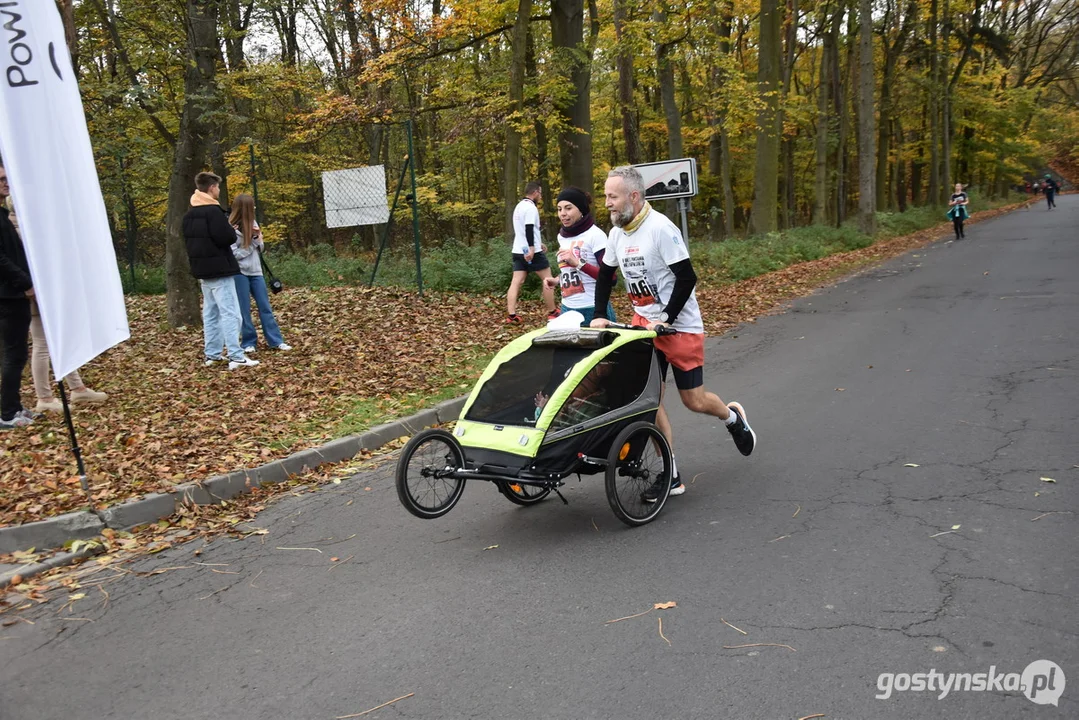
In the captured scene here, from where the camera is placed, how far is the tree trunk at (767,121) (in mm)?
22828

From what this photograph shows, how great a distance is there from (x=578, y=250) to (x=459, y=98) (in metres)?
14.4

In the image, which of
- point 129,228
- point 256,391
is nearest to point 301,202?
point 129,228

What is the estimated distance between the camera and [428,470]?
15.8ft

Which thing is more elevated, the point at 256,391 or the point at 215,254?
the point at 215,254

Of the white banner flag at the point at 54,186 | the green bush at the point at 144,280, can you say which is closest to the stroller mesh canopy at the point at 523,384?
the white banner flag at the point at 54,186

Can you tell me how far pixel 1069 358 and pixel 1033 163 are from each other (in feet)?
255

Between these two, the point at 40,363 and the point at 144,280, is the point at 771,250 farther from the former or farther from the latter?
the point at 40,363

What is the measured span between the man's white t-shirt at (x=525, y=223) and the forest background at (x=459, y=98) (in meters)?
3.86

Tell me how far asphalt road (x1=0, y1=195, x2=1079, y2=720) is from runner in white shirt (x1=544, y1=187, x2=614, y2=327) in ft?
5.85

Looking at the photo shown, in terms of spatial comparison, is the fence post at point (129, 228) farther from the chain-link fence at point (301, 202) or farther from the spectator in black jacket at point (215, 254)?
the spectator in black jacket at point (215, 254)

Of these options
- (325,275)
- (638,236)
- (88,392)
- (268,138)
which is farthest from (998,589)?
(268,138)

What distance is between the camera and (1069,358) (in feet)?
28.2

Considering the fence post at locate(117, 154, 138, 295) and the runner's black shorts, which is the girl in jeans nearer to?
the runner's black shorts

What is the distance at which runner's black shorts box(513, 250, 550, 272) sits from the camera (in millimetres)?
11758
